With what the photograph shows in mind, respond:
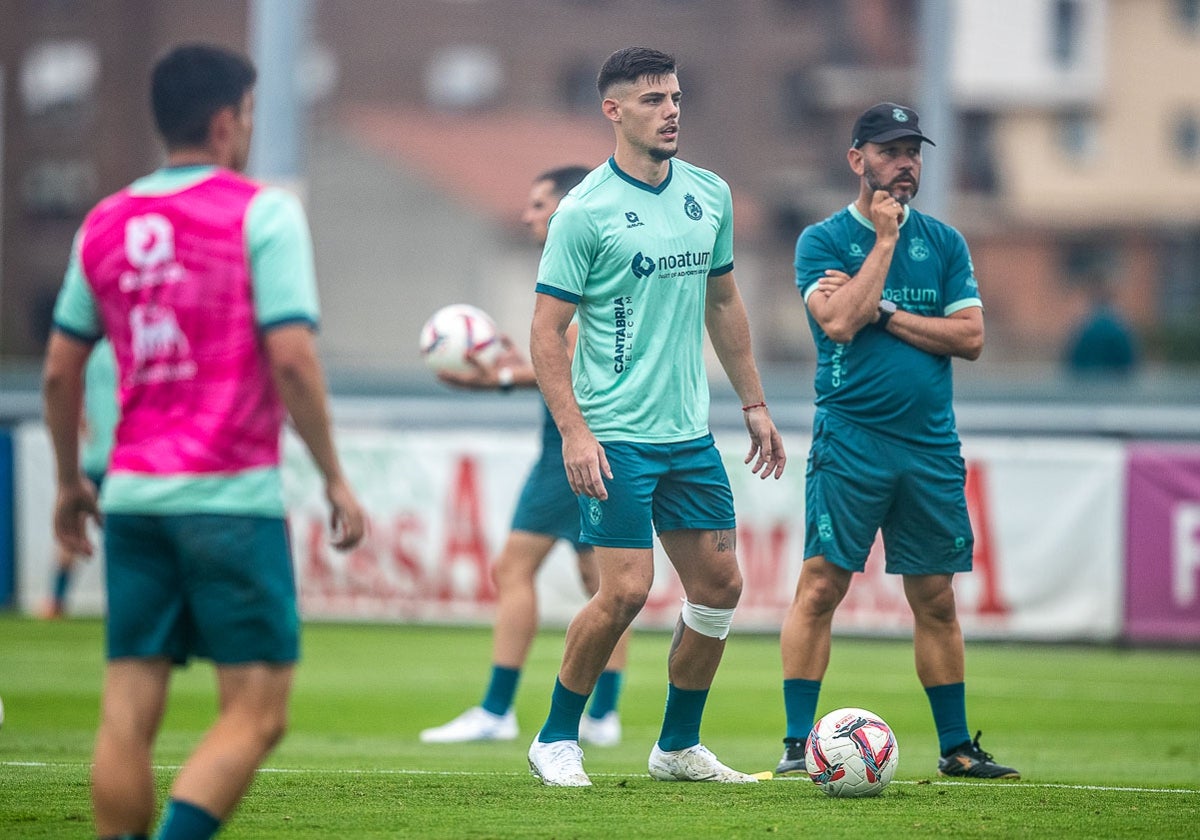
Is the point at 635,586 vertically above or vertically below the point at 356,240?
below

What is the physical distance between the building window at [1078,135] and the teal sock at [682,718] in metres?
61.8

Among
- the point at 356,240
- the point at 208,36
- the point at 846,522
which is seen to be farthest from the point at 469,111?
the point at 846,522

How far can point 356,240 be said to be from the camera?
55.6 m

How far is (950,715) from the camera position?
7.02 meters

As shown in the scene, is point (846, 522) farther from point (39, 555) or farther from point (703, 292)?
point (39, 555)

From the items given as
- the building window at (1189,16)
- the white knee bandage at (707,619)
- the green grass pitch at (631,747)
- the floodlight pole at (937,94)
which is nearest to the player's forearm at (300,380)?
the green grass pitch at (631,747)

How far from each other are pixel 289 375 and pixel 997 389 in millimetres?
13138

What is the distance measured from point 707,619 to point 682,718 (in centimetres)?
40

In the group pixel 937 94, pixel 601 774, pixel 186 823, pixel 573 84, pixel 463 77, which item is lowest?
pixel 601 774

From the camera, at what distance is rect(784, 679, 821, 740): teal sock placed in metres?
6.99

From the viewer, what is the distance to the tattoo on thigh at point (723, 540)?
6359 mm

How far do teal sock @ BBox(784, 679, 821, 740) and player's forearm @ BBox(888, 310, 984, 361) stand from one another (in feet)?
4.63

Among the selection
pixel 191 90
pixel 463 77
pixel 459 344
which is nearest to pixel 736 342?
pixel 459 344

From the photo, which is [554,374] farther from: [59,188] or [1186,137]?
[1186,137]
